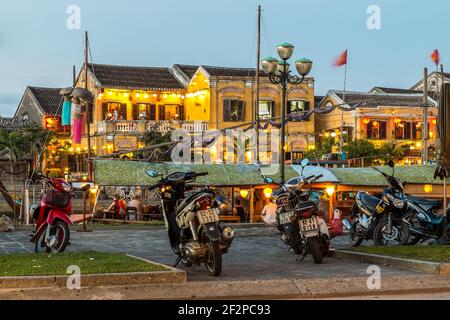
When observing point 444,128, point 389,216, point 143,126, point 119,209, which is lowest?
point 119,209

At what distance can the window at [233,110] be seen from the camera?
150 feet

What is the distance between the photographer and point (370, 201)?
13.9m

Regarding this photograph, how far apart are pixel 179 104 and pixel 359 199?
3478 centimetres

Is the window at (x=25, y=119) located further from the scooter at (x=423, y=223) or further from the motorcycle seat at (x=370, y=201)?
the scooter at (x=423, y=223)

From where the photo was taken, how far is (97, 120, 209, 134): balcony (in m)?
45.4

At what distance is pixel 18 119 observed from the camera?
2167 inches

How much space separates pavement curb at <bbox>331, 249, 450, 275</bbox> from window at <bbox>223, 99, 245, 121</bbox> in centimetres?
3402

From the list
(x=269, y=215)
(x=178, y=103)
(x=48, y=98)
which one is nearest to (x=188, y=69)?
(x=178, y=103)

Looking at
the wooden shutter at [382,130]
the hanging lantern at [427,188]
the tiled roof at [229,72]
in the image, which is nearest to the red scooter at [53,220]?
the hanging lantern at [427,188]

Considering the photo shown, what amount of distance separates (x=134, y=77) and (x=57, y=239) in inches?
1448

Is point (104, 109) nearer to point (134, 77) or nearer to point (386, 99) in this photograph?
point (134, 77)

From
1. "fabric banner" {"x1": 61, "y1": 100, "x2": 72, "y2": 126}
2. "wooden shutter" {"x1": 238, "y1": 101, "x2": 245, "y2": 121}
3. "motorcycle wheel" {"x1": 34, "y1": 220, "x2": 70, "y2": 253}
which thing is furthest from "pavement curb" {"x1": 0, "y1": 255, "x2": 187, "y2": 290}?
"wooden shutter" {"x1": 238, "y1": 101, "x2": 245, "y2": 121}

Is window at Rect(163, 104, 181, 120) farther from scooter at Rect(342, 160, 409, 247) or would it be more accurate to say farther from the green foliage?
the green foliage
